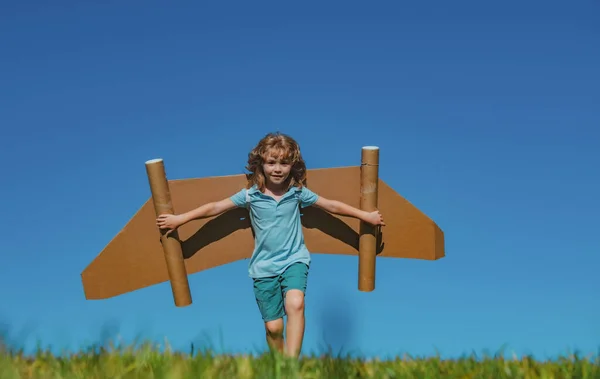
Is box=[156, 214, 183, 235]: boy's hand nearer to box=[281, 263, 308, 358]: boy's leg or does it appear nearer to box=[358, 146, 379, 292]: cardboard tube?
box=[281, 263, 308, 358]: boy's leg

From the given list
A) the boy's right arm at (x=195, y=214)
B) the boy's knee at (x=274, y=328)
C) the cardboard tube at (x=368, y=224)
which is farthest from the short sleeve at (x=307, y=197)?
the boy's knee at (x=274, y=328)

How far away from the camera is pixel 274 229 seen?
4086 mm

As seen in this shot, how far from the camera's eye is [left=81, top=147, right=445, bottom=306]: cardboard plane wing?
4.11m

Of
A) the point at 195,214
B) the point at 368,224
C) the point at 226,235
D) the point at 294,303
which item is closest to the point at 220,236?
the point at 226,235

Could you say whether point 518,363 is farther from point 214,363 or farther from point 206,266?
point 206,266

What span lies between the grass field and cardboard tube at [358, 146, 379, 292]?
3.23 feet

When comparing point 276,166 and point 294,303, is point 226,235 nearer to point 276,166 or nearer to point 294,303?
point 276,166

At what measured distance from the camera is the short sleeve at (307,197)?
4164 millimetres

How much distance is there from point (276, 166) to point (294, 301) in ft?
2.86

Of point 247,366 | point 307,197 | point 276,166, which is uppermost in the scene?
point 276,166

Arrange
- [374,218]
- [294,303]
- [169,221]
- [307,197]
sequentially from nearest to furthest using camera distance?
[294,303] → [169,221] → [307,197] → [374,218]

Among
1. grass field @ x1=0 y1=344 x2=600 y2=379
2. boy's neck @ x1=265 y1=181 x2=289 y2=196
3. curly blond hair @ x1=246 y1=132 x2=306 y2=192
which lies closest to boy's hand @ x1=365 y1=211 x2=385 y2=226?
curly blond hair @ x1=246 y1=132 x2=306 y2=192

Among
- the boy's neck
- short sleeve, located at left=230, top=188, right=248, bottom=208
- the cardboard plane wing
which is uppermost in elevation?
the boy's neck

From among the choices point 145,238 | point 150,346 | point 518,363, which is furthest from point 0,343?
point 518,363
